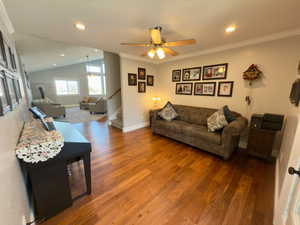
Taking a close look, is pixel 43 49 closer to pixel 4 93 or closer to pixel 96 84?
pixel 4 93

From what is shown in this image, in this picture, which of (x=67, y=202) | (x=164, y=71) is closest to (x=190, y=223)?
(x=67, y=202)

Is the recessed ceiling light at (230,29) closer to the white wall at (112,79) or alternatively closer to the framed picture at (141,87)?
the framed picture at (141,87)

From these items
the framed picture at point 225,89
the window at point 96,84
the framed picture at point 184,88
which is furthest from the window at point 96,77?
Answer: the framed picture at point 225,89

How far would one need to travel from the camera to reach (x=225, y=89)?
310 centimetres

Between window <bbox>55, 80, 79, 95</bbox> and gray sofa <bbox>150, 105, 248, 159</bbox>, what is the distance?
8.79 m

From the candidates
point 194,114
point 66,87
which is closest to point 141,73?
point 194,114

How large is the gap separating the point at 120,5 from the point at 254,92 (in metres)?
3.08

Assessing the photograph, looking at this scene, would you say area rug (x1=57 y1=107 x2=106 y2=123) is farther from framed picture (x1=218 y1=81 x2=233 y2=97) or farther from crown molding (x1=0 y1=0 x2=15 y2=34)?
framed picture (x1=218 y1=81 x2=233 y2=97)

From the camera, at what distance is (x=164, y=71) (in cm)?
443

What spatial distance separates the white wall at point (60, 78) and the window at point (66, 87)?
229 millimetres

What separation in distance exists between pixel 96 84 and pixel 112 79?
6102 mm

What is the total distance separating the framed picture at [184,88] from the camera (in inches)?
149

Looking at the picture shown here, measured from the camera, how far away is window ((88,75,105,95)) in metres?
9.79

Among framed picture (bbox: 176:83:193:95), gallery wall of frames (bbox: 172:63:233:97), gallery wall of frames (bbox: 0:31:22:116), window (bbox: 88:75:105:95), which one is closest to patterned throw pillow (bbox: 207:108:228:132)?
gallery wall of frames (bbox: 172:63:233:97)
